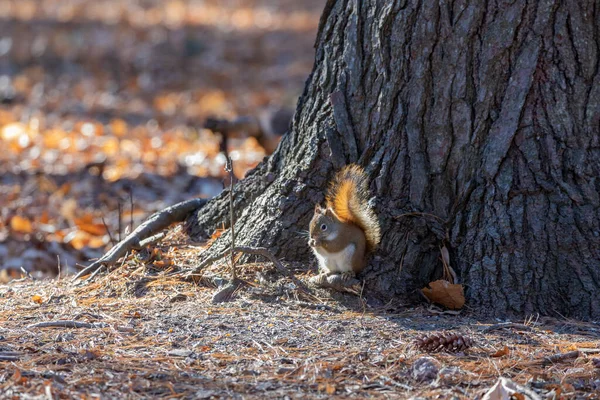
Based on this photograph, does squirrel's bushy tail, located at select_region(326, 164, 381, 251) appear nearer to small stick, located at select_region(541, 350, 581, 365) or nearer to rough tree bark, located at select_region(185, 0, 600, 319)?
rough tree bark, located at select_region(185, 0, 600, 319)

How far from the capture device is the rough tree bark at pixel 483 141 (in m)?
3.40

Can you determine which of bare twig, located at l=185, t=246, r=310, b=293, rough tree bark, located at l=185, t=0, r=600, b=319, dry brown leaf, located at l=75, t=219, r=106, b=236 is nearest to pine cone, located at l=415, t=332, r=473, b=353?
rough tree bark, located at l=185, t=0, r=600, b=319

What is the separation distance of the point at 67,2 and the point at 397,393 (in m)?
16.5

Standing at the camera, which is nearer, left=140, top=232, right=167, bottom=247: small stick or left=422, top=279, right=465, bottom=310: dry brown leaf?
left=422, top=279, right=465, bottom=310: dry brown leaf

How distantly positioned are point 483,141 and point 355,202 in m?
0.64

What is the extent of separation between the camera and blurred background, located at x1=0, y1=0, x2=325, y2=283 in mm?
5824

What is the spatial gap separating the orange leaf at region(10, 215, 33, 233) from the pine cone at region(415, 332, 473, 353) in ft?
11.6

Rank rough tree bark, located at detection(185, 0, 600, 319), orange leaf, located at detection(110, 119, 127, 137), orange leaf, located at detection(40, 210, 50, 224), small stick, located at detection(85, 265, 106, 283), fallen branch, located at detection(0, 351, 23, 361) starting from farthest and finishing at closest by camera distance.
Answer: orange leaf, located at detection(110, 119, 127, 137), orange leaf, located at detection(40, 210, 50, 224), small stick, located at detection(85, 265, 106, 283), rough tree bark, located at detection(185, 0, 600, 319), fallen branch, located at detection(0, 351, 23, 361)

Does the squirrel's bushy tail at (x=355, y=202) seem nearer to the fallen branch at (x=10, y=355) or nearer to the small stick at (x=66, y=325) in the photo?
the small stick at (x=66, y=325)

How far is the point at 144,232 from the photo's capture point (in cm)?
421

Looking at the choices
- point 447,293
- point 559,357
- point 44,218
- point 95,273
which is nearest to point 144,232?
point 95,273

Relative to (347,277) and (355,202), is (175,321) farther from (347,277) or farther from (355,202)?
(355,202)

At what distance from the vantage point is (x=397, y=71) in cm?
352

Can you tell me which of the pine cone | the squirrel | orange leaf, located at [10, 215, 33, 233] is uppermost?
the squirrel
